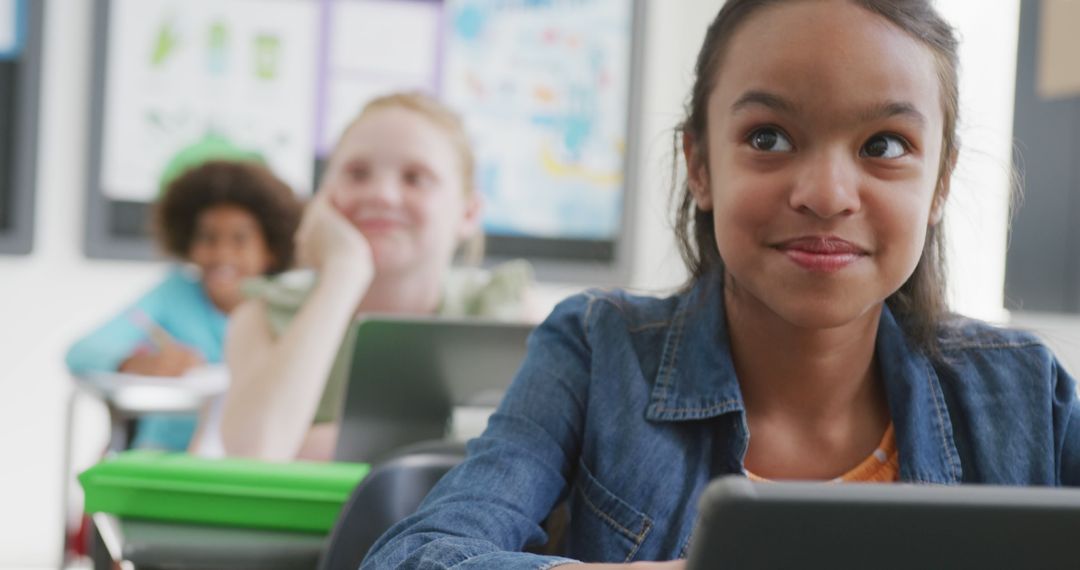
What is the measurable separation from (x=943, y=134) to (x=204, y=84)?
278 centimetres

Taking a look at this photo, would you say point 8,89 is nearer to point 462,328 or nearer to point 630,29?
point 630,29

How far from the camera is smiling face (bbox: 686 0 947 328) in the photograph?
31.1 inches

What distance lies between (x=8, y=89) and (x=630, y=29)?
1.75 m

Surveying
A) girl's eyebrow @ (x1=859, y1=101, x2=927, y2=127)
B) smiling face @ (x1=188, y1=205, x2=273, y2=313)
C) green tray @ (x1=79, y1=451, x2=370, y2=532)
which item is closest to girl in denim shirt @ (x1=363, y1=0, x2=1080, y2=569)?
girl's eyebrow @ (x1=859, y1=101, x2=927, y2=127)

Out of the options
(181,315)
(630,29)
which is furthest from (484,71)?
(181,315)

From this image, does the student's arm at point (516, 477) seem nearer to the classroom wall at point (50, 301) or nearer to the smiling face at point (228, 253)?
the smiling face at point (228, 253)

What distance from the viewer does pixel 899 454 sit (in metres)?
0.89

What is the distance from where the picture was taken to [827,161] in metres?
0.79

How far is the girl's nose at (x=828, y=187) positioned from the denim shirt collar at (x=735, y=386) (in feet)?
0.53

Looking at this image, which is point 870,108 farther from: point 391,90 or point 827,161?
point 391,90

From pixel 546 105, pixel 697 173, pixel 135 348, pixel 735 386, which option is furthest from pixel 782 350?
pixel 546 105

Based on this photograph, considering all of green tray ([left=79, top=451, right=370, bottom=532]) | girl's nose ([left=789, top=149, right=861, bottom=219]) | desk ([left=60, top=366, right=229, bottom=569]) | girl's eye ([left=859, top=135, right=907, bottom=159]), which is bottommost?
desk ([left=60, top=366, right=229, bottom=569])

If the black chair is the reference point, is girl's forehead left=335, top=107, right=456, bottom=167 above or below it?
above

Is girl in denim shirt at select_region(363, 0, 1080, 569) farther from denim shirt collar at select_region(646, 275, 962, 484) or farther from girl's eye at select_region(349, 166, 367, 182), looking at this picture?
girl's eye at select_region(349, 166, 367, 182)
